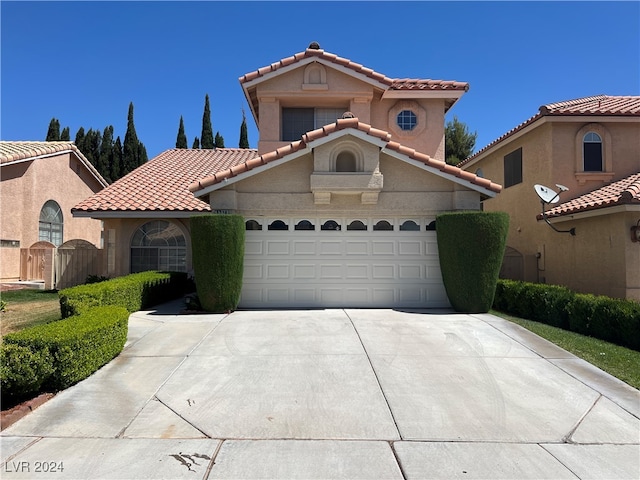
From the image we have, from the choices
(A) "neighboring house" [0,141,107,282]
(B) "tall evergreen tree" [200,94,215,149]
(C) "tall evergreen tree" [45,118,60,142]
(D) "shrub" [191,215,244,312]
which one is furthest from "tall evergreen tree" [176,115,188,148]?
(D) "shrub" [191,215,244,312]

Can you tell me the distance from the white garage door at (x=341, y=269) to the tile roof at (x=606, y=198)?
4.56m

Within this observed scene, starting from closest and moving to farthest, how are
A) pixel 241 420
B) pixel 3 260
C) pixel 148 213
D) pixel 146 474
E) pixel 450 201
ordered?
pixel 146 474 < pixel 241 420 < pixel 450 201 < pixel 148 213 < pixel 3 260

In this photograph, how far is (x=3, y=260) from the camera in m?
16.5

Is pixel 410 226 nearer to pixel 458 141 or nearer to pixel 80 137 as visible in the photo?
pixel 458 141

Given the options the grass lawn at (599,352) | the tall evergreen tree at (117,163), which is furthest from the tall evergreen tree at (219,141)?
the grass lawn at (599,352)

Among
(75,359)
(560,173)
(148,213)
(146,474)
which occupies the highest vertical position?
(560,173)

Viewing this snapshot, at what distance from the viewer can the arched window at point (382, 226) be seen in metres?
11.1

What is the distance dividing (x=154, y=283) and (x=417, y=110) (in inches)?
439

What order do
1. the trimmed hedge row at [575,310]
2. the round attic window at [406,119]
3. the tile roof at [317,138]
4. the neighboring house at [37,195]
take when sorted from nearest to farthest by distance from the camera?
the trimmed hedge row at [575,310]
the tile roof at [317,138]
the round attic window at [406,119]
the neighboring house at [37,195]

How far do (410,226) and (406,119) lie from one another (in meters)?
6.21

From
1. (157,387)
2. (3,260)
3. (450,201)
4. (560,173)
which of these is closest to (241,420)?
(157,387)

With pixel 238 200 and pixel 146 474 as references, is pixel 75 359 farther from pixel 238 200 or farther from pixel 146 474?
pixel 238 200

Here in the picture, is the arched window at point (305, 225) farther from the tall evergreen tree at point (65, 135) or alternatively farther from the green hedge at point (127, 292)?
the tall evergreen tree at point (65, 135)

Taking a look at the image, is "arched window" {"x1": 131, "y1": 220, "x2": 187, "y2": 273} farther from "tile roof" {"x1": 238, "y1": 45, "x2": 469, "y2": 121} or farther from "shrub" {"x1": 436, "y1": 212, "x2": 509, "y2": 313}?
"shrub" {"x1": 436, "y1": 212, "x2": 509, "y2": 313}
